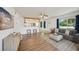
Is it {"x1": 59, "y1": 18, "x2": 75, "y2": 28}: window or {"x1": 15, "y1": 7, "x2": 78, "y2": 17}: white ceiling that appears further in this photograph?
{"x1": 59, "y1": 18, "x2": 75, "y2": 28}: window

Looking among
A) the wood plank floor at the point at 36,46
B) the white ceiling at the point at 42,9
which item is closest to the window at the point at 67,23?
the white ceiling at the point at 42,9

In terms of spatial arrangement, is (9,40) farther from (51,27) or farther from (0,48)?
(51,27)

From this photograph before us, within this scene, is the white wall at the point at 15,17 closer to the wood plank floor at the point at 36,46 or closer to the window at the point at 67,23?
the wood plank floor at the point at 36,46

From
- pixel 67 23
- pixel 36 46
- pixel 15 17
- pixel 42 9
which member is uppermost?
pixel 42 9

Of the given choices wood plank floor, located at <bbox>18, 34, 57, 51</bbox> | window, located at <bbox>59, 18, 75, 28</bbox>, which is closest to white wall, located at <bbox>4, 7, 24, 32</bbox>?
wood plank floor, located at <bbox>18, 34, 57, 51</bbox>

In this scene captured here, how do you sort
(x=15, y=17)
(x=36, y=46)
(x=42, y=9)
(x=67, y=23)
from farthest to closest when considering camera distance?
(x=67, y=23), (x=15, y=17), (x=42, y=9), (x=36, y=46)

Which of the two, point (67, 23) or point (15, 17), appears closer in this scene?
point (15, 17)

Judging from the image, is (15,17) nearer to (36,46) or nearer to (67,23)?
(36,46)

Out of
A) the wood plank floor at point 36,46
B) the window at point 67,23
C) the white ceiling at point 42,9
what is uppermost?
the white ceiling at point 42,9

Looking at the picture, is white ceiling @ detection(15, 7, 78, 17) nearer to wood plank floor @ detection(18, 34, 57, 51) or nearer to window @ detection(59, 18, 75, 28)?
window @ detection(59, 18, 75, 28)

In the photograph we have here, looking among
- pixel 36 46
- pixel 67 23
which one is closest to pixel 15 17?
pixel 36 46

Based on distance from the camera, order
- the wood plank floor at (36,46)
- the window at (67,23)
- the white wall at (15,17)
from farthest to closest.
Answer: the window at (67,23)
the white wall at (15,17)
the wood plank floor at (36,46)

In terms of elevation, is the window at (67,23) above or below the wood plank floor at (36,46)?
above
